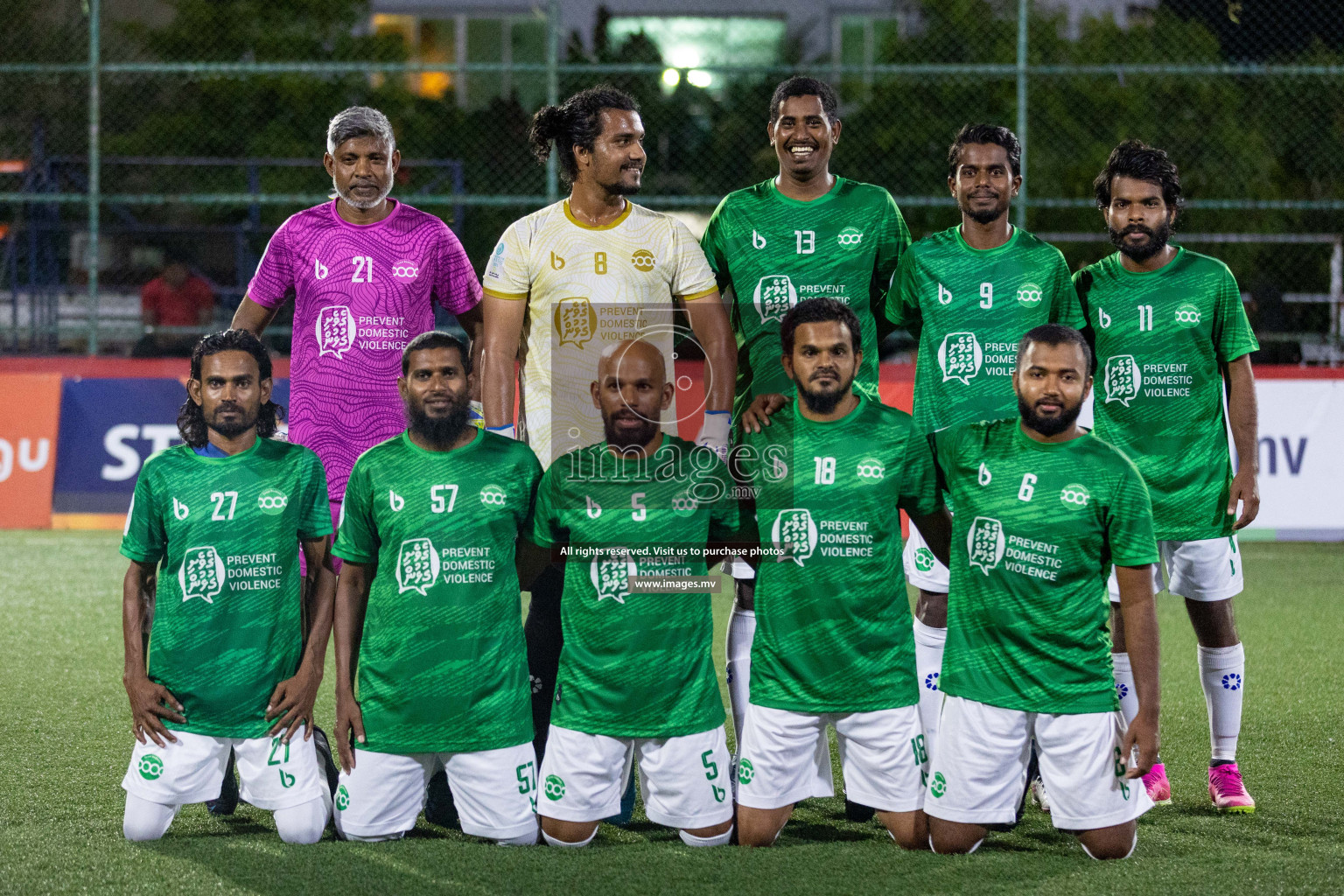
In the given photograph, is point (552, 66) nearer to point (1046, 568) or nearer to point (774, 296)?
point (774, 296)

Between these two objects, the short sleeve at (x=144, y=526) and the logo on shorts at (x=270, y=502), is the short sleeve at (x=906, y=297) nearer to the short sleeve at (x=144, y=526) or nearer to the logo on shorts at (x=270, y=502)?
the logo on shorts at (x=270, y=502)

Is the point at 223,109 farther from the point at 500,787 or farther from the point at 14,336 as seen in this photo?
the point at 500,787

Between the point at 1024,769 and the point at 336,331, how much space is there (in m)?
2.65

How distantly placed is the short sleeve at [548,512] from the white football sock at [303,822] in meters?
1.00

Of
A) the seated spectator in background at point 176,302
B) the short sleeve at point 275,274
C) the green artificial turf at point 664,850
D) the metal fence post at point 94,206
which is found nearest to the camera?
the green artificial turf at point 664,850

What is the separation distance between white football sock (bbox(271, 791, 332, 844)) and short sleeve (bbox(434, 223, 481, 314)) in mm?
1774

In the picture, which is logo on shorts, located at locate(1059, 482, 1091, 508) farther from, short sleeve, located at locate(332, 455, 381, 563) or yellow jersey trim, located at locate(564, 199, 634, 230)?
short sleeve, located at locate(332, 455, 381, 563)

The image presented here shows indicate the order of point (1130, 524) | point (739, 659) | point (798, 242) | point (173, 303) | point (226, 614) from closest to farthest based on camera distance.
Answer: point (1130, 524), point (226, 614), point (739, 659), point (798, 242), point (173, 303)

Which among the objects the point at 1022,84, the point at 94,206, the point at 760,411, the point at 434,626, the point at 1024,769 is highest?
the point at 1022,84

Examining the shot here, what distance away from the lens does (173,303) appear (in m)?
13.6

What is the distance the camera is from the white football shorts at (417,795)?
414 cm

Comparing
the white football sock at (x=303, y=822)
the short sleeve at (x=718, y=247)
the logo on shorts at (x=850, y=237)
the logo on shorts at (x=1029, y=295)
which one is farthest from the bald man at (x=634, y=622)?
the logo on shorts at (x=1029, y=295)

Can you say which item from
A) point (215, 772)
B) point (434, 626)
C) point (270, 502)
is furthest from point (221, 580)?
point (434, 626)

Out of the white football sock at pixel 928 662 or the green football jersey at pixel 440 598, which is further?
the white football sock at pixel 928 662
